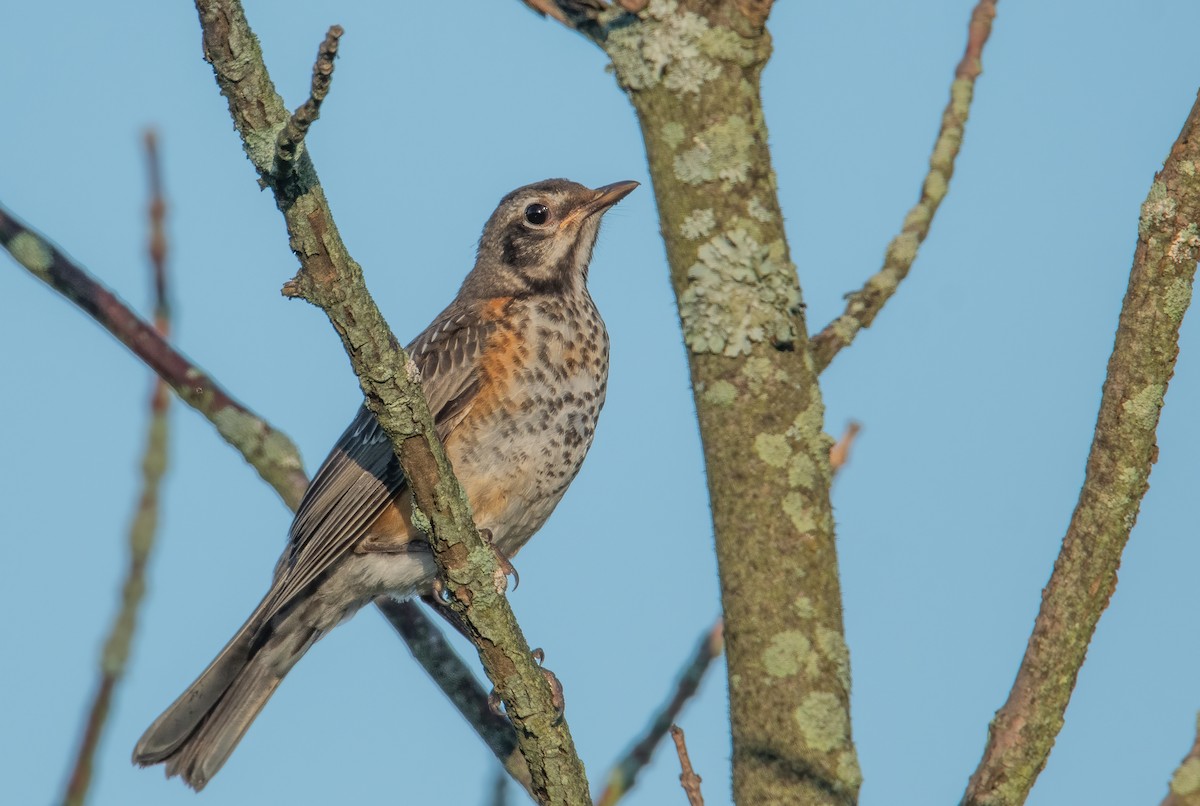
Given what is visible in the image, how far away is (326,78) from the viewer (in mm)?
2416

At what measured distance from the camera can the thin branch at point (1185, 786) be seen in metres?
2.58

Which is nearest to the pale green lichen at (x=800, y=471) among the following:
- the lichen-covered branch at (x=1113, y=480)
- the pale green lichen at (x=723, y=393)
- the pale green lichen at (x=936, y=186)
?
the pale green lichen at (x=723, y=393)

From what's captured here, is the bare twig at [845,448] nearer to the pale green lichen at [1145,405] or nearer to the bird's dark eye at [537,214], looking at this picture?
the pale green lichen at [1145,405]

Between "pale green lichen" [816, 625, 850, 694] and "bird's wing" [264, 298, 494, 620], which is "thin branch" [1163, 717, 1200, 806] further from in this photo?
"bird's wing" [264, 298, 494, 620]

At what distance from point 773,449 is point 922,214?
1.08 m

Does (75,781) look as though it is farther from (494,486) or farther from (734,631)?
(494,486)

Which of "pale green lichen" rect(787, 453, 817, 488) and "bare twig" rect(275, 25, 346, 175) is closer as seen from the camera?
"bare twig" rect(275, 25, 346, 175)

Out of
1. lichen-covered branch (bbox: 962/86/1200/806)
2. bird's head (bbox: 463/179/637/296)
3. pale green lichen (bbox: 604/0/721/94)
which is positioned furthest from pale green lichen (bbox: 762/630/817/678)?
bird's head (bbox: 463/179/637/296)

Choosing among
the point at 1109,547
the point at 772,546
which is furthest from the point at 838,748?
the point at 1109,547

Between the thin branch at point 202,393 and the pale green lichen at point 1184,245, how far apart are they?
8.09 ft

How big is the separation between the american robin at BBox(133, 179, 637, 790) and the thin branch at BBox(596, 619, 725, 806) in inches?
86.3

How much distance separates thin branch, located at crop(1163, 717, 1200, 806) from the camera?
101 inches

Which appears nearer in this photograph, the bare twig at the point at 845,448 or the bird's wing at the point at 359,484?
the bare twig at the point at 845,448

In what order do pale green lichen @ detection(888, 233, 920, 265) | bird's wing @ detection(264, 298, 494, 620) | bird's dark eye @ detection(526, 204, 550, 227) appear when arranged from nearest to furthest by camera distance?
pale green lichen @ detection(888, 233, 920, 265), bird's wing @ detection(264, 298, 494, 620), bird's dark eye @ detection(526, 204, 550, 227)
